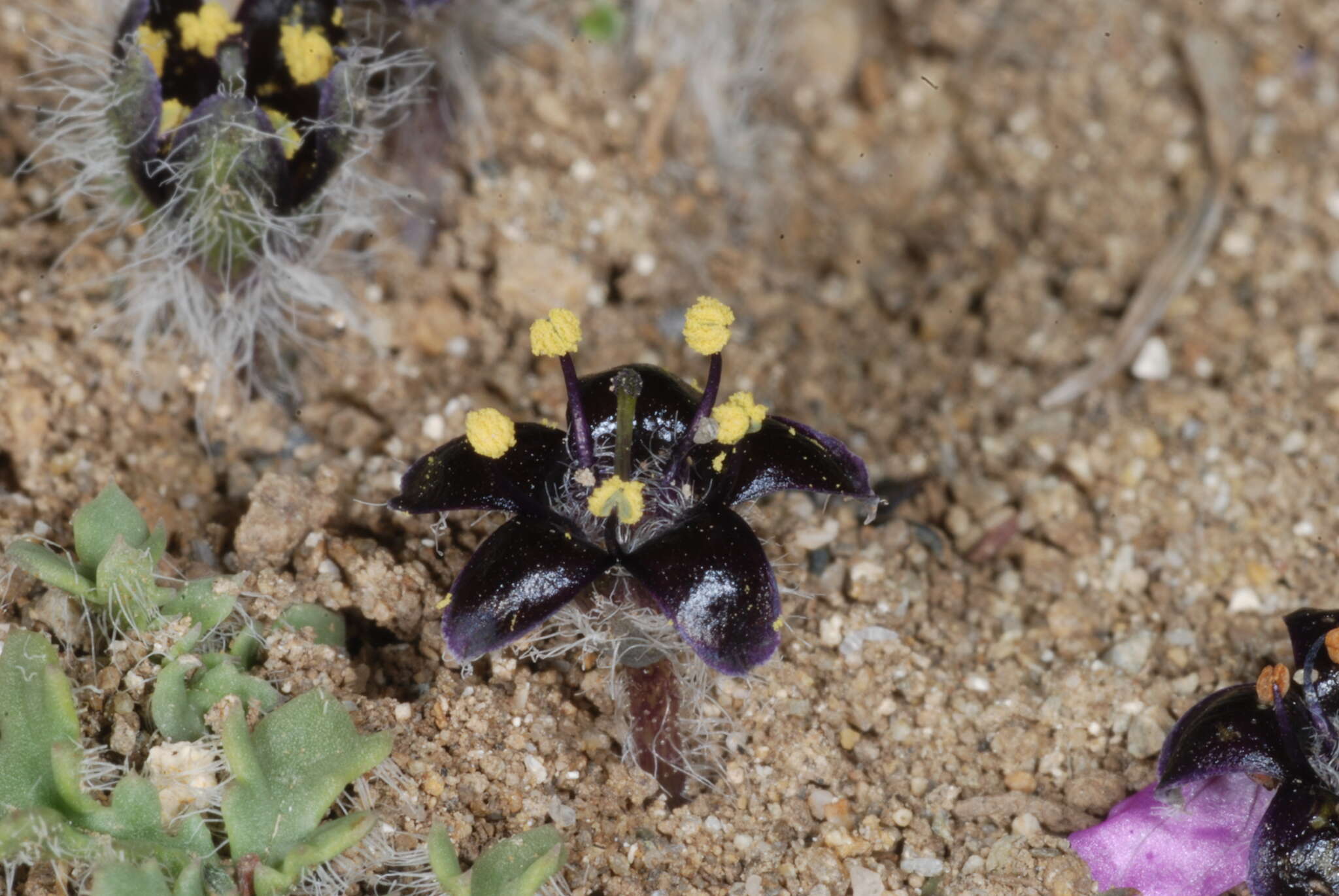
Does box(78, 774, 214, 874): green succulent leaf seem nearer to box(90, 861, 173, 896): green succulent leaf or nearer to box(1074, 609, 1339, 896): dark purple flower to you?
box(90, 861, 173, 896): green succulent leaf

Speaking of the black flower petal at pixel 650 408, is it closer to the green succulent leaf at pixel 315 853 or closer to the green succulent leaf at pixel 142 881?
the green succulent leaf at pixel 315 853

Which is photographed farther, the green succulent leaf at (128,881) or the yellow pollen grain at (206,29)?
the yellow pollen grain at (206,29)

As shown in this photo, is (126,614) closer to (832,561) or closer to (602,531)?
(602,531)

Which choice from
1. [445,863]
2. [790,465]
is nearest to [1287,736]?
[790,465]

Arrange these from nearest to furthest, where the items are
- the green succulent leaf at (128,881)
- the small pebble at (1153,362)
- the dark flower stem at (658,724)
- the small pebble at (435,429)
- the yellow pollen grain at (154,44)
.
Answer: the green succulent leaf at (128,881) < the dark flower stem at (658,724) < the yellow pollen grain at (154,44) < the small pebble at (435,429) < the small pebble at (1153,362)

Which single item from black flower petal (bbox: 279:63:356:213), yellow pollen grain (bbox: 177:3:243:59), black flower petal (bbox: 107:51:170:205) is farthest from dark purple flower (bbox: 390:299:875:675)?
yellow pollen grain (bbox: 177:3:243:59)

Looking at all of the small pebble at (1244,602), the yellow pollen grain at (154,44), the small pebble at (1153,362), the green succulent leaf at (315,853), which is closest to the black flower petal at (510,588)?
the green succulent leaf at (315,853)

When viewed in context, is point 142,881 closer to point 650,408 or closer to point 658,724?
point 658,724
